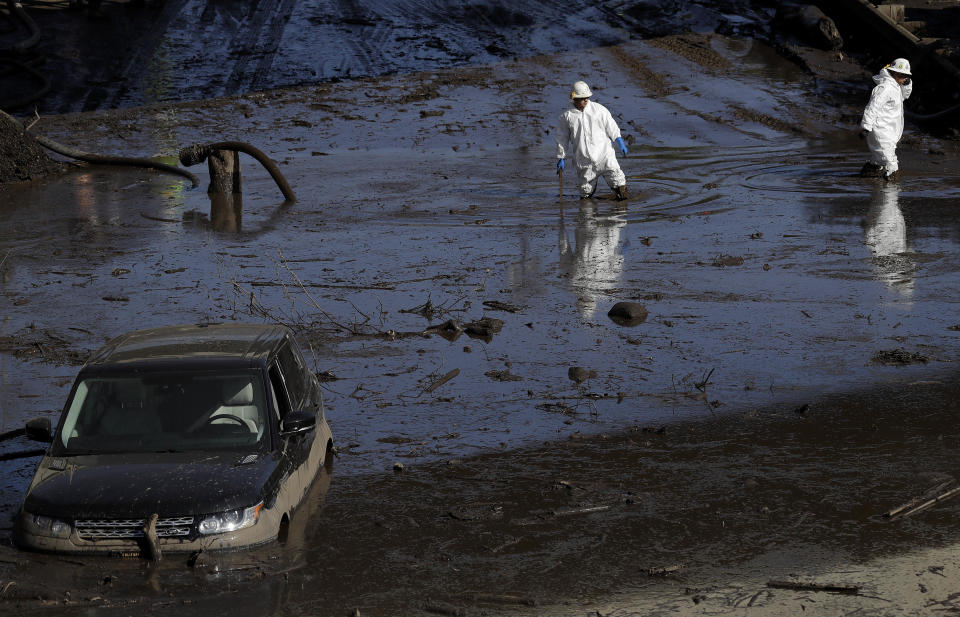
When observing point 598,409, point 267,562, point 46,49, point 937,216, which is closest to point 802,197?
point 937,216

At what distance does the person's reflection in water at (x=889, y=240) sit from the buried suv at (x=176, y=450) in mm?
9047

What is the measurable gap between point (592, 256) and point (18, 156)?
42.8 feet

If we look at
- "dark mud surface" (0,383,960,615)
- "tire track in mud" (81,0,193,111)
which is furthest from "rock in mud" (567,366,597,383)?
"tire track in mud" (81,0,193,111)

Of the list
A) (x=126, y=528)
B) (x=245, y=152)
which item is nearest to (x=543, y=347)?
(x=126, y=528)

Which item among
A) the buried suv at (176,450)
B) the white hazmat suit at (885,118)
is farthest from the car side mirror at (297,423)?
the white hazmat suit at (885,118)

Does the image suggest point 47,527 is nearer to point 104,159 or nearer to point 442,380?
point 442,380

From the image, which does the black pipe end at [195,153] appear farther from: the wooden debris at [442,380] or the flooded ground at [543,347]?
the wooden debris at [442,380]

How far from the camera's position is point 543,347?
41.9 ft

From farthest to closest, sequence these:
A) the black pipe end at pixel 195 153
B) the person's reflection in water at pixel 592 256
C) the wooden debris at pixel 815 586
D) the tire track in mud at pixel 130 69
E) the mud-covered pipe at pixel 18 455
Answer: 1. the tire track in mud at pixel 130 69
2. the black pipe end at pixel 195 153
3. the person's reflection in water at pixel 592 256
4. the mud-covered pipe at pixel 18 455
5. the wooden debris at pixel 815 586

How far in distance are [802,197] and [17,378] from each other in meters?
14.1

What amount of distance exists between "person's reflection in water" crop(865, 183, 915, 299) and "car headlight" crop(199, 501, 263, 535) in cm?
966

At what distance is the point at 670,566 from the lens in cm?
759

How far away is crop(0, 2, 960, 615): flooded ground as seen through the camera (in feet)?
24.8

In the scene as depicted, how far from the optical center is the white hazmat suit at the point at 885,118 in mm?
21922
